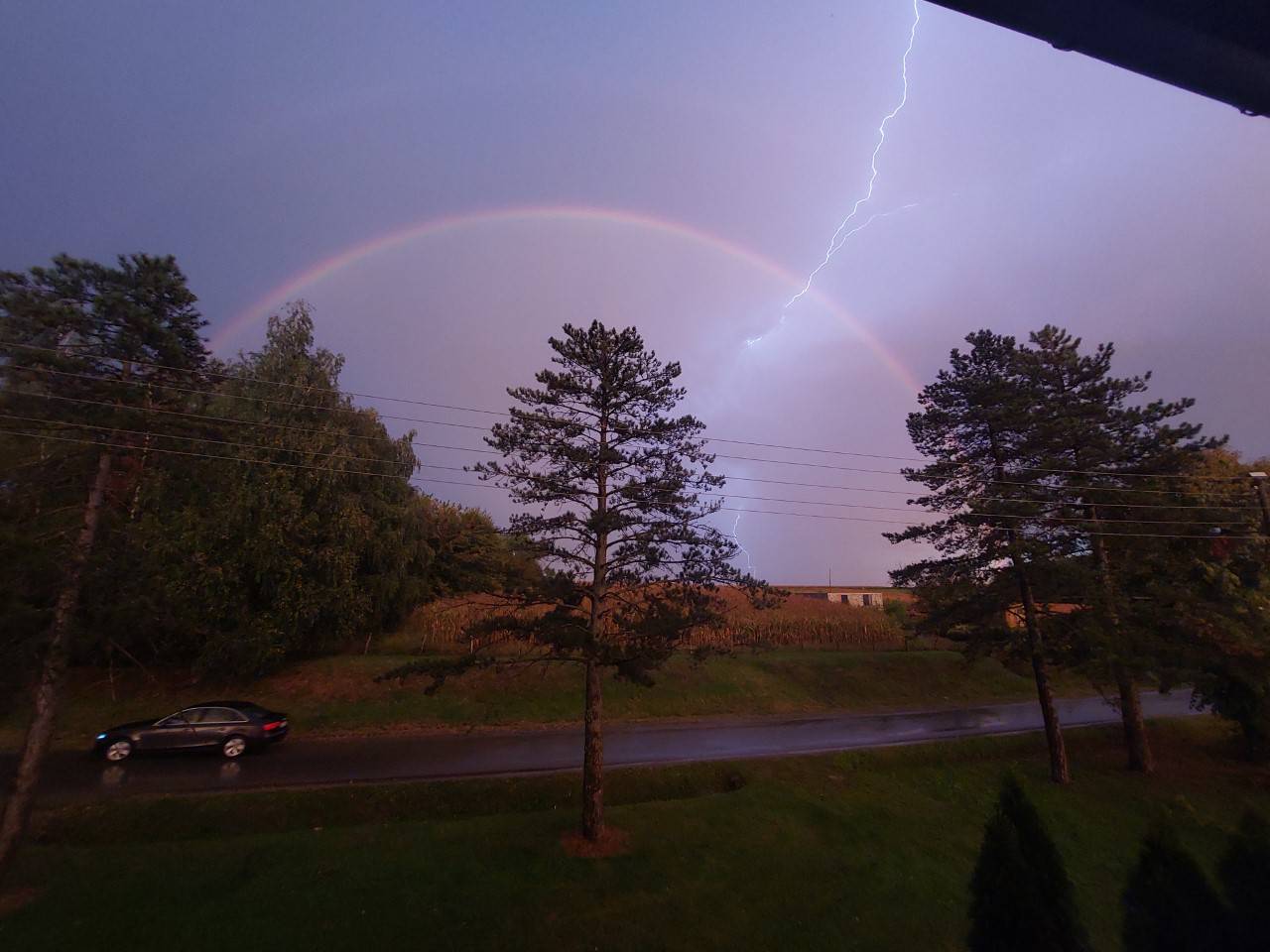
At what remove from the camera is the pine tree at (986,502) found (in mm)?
18578

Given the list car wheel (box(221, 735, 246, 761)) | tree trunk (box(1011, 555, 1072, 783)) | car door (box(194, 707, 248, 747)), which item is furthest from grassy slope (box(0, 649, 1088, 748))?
car door (box(194, 707, 248, 747))

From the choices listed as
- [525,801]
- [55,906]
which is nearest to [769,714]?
[525,801]

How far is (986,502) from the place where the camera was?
707 inches

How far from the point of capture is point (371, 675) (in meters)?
25.9

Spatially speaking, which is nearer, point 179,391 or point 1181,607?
point 179,391

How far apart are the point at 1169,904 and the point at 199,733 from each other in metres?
23.4

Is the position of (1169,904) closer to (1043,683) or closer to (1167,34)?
(1167,34)

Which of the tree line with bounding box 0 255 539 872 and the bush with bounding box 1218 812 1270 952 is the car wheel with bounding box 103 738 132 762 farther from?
the bush with bounding box 1218 812 1270 952

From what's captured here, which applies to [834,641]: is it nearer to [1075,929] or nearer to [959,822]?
[959,822]

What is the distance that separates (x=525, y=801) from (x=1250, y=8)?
17.8m

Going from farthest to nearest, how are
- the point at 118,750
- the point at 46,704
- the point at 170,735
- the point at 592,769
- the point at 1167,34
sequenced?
1. the point at 170,735
2. the point at 118,750
3. the point at 592,769
4. the point at 46,704
5. the point at 1167,34

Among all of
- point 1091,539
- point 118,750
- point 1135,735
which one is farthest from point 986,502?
point 118,750

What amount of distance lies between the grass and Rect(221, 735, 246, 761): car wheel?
17.6ft

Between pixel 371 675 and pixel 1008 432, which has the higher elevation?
pixel 1008 432
